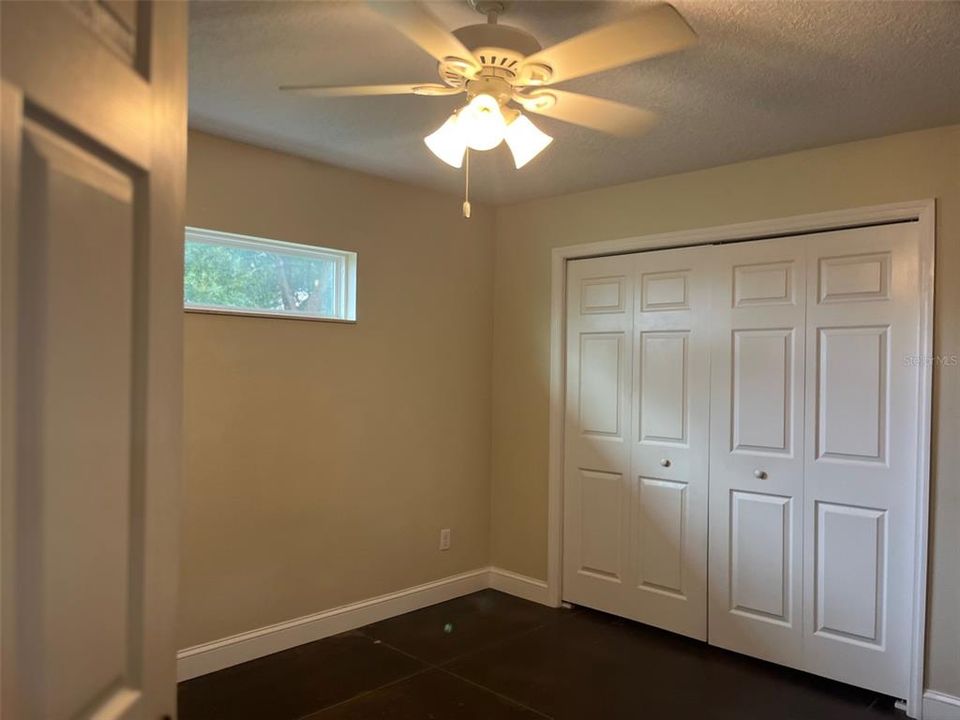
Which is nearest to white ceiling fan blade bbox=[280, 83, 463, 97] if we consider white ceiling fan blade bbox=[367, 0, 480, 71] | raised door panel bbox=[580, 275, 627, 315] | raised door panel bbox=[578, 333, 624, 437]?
white ceiling fan blade bbox=[367, 0, 480, 71]

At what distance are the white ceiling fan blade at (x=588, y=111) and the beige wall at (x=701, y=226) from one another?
2.56 ft

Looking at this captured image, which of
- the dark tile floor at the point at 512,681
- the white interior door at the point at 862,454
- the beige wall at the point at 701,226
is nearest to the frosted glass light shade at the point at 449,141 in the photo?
the beige wall at the point at 701,226

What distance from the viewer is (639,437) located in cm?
361

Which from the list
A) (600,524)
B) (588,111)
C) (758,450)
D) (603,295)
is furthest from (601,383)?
(588,111)

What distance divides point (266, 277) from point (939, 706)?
3.38m

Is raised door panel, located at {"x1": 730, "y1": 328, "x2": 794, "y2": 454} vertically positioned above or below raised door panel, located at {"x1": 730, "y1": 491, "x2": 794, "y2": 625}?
above

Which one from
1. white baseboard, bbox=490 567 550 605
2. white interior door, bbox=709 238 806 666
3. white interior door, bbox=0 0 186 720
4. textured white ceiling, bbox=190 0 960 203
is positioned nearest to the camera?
white interior door, bbox=0 0 186 720

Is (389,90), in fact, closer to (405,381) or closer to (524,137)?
(524,137)

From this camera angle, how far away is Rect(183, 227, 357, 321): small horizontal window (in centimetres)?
298

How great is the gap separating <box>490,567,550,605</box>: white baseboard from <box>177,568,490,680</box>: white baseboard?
2.4 inches

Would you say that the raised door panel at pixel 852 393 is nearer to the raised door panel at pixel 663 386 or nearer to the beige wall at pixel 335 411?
the raised door panel at pixel 663 386

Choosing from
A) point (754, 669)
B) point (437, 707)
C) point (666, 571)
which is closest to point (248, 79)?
point (437, 707)

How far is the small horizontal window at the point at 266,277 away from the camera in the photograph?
2977 mm

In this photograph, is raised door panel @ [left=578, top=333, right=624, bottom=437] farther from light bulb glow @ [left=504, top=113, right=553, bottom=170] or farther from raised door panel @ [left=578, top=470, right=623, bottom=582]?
light bulb glow @ [left=504, top=113, right=553, bottom=170]
